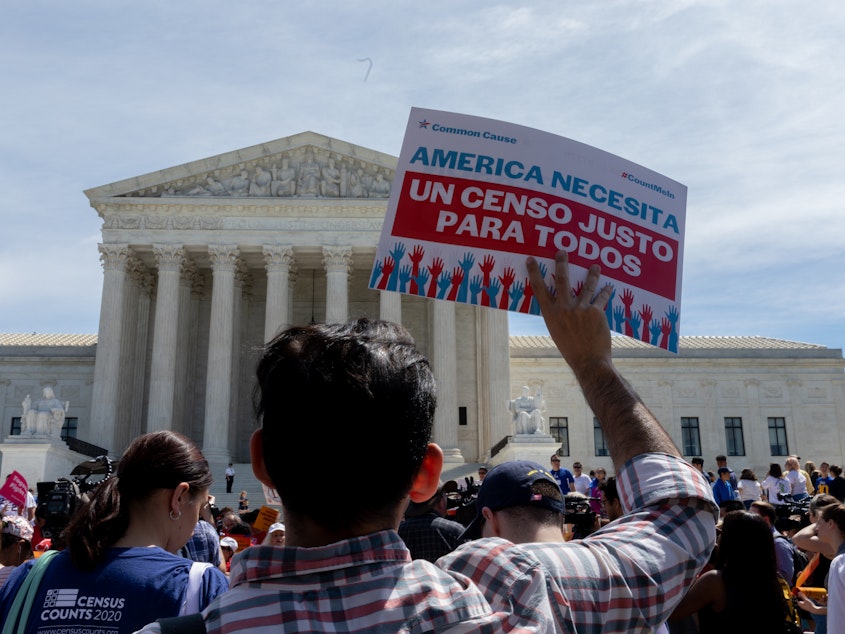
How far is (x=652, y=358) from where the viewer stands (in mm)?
50438

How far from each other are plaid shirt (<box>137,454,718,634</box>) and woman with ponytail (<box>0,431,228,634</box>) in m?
1.67

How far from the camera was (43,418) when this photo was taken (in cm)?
3594

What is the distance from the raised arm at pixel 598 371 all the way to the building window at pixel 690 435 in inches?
1947

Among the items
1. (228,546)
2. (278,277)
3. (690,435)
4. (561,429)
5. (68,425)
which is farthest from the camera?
(690,435)

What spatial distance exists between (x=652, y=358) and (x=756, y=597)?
4673 cm

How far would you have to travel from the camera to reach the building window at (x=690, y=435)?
1954 inches

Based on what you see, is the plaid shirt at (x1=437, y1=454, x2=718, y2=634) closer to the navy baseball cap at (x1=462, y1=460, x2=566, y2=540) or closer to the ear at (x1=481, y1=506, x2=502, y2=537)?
the navy baseball cap at (x1=462, y1=460, x2=566, y2=540)

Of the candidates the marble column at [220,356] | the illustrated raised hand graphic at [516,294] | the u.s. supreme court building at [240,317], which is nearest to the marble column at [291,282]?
the u.s. supreme court building at [240,317]

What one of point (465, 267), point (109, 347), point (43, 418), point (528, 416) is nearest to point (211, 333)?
point (109, 347)

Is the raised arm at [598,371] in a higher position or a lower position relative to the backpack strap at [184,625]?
higher

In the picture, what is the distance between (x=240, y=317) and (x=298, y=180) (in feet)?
26.4

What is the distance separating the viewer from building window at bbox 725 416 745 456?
49.9m

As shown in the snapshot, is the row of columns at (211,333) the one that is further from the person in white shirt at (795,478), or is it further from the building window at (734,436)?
the person in white shirt at (795,478)

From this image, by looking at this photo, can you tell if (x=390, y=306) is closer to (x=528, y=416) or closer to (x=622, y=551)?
(x=528, y=416)
